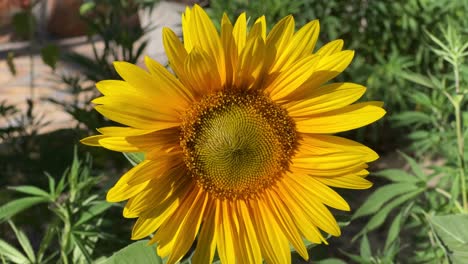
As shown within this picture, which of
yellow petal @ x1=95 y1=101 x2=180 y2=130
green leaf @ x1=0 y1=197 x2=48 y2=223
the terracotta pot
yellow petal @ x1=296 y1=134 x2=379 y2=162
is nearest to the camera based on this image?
yellow petal @ x1=95 y1=101 x2=180 y2=130

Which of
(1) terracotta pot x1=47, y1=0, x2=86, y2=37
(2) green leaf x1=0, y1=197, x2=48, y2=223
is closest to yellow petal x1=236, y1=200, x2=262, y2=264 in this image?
(2) green leaf x1=0, y1=197, x2=48, y2=223

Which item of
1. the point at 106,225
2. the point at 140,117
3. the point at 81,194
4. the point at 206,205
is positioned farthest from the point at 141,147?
the point at 106,225

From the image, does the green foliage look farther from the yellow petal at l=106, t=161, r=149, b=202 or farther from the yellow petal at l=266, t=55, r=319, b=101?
the yellow petal at l=266, t=55, r=319, b=101

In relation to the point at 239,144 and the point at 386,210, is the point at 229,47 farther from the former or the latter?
the point at 386,210

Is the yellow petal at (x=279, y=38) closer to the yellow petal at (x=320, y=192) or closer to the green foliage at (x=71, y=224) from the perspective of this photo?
the yellow petal at (x=320, y=192)

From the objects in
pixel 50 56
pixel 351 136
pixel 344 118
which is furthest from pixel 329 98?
pixel 351 136

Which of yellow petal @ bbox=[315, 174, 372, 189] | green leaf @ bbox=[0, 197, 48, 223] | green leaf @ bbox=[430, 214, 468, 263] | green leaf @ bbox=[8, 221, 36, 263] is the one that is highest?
yellow petal @ bbox=[315, 174, 372, 189]
